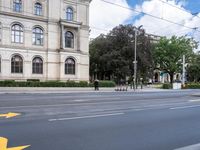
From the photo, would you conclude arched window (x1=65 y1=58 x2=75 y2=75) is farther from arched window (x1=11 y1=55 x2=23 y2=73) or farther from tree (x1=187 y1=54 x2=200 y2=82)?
tree (x1=187 y1=54 x2=200 y2=82)

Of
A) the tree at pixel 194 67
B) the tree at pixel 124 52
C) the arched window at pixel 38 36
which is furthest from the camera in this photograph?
the tree at pixel 194 67

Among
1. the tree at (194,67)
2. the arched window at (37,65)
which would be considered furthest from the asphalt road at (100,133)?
the tree at (194,67)

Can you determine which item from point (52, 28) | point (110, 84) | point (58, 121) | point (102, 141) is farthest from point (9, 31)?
point (102, 141)

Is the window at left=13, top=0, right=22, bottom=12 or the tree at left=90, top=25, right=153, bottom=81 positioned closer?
the window at left=13, top=0, right=22, bottom=12

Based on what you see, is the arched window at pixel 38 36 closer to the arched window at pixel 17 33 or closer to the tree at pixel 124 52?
the arched window at pixel 17 33

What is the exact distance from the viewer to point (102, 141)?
697 centimetres

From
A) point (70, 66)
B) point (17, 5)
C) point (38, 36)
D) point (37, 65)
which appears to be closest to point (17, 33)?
point (38, 36)

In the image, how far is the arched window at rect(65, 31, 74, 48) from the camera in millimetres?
48281

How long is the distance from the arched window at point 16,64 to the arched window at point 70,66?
25.3 feet

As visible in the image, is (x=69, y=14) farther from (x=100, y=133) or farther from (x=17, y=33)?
(x=100, y=133)

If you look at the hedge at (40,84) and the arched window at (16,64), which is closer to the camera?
the hedge at (40,84)

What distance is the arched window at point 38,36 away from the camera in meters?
45.5

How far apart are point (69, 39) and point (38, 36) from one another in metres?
5.65

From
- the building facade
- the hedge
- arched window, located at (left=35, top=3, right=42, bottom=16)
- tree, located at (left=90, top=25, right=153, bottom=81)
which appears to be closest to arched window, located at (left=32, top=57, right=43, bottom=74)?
the building facade
